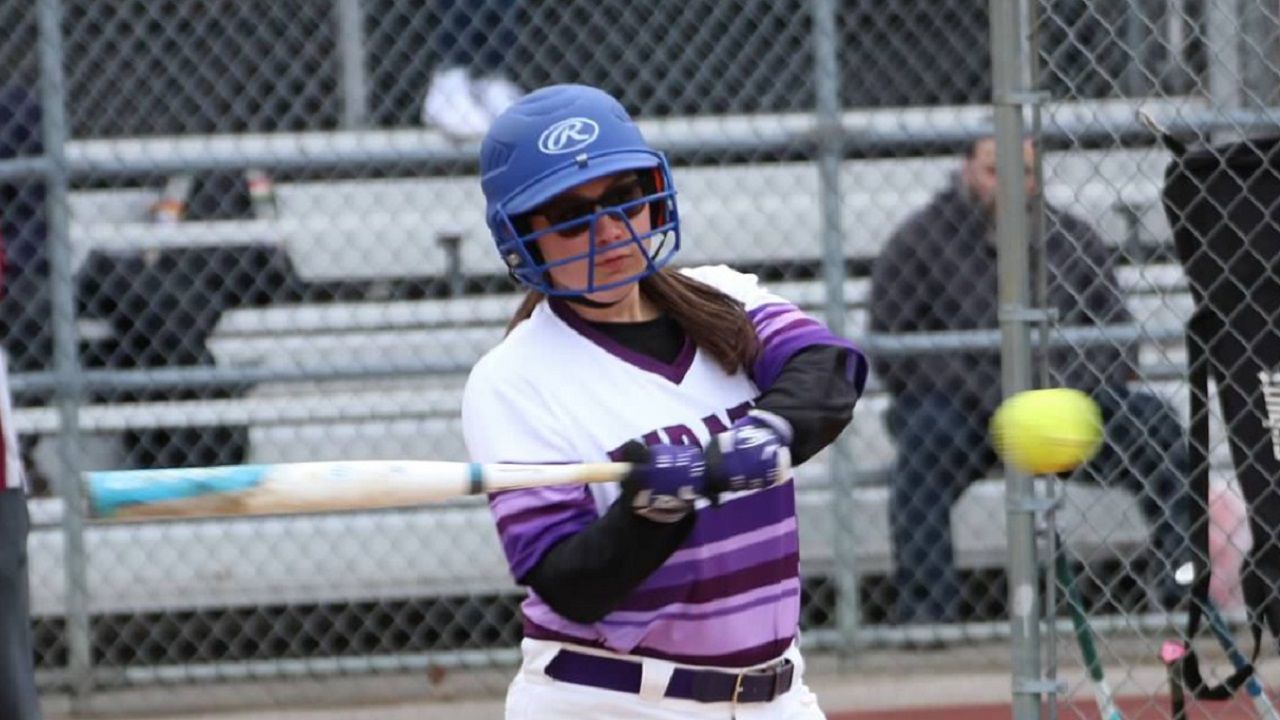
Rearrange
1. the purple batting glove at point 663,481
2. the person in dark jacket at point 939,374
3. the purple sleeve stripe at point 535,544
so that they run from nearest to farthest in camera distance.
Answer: the purple batting glove at point 663,481
the purple sleeve stripe at point 535,544
the person in dark jacket at point 939,374

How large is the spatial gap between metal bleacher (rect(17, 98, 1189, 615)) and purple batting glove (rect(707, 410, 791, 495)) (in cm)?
421

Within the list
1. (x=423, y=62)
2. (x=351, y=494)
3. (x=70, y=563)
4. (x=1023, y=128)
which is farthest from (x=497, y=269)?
(x=351, y=494)

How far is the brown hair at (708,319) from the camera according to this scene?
9.36 ft

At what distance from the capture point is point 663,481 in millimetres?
2564

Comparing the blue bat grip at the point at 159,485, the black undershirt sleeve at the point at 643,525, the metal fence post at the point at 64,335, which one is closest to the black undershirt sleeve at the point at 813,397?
the black undershirt sleeve at the point at 643,525

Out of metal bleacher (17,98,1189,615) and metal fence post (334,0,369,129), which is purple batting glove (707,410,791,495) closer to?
metal bleacher (17,98,1189,615)

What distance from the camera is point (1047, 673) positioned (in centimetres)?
420

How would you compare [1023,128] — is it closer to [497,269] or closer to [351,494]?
[351,494]

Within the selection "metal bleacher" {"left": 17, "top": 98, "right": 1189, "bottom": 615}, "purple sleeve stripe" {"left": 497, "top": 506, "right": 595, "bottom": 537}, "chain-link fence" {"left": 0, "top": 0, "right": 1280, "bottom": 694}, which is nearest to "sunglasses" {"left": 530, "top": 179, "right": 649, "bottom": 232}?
"purple sleeve stripe" {"left": 497, "top": 506, "right": 595, "bottom": 537}

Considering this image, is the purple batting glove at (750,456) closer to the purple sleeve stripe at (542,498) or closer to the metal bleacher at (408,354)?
the purple sleeve stripe at (542,498)

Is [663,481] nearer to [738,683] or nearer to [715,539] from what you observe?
[715,539]

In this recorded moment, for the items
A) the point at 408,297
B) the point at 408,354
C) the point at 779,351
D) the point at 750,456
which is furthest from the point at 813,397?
the point at 408,297

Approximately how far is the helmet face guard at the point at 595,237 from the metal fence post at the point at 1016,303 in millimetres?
1398

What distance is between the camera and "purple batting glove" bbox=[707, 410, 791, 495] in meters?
2.60
